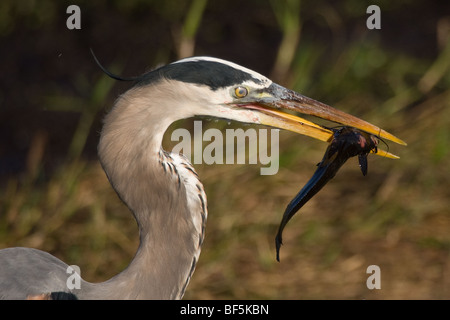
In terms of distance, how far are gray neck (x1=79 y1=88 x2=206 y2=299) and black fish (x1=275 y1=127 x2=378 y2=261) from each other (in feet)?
1.00

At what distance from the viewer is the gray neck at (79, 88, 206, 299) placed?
2.29m

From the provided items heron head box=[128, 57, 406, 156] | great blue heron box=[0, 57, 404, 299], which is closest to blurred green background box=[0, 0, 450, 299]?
great blue heron box=[0, 57, 404, 299]

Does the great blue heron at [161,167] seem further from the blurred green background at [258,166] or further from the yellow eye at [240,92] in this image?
the blurred green background at [258,166]

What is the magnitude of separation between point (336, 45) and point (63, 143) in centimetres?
188

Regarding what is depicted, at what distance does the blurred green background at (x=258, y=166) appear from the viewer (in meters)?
3.77

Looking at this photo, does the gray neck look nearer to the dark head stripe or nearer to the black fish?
the dark head stripe

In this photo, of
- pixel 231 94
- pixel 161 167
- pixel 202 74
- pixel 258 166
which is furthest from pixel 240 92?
pixel 258 166

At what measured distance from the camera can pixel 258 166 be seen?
14.0 ft

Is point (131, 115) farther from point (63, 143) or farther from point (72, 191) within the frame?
point (63, 143)

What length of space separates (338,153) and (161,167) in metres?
0.53

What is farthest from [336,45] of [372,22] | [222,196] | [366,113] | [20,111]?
[20,111]

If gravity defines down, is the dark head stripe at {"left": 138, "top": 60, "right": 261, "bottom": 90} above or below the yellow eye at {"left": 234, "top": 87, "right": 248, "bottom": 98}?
above

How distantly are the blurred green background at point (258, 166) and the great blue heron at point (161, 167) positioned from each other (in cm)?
122

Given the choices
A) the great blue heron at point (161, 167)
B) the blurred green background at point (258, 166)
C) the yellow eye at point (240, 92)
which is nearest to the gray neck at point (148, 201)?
the great blue heron at point (161, 167)
